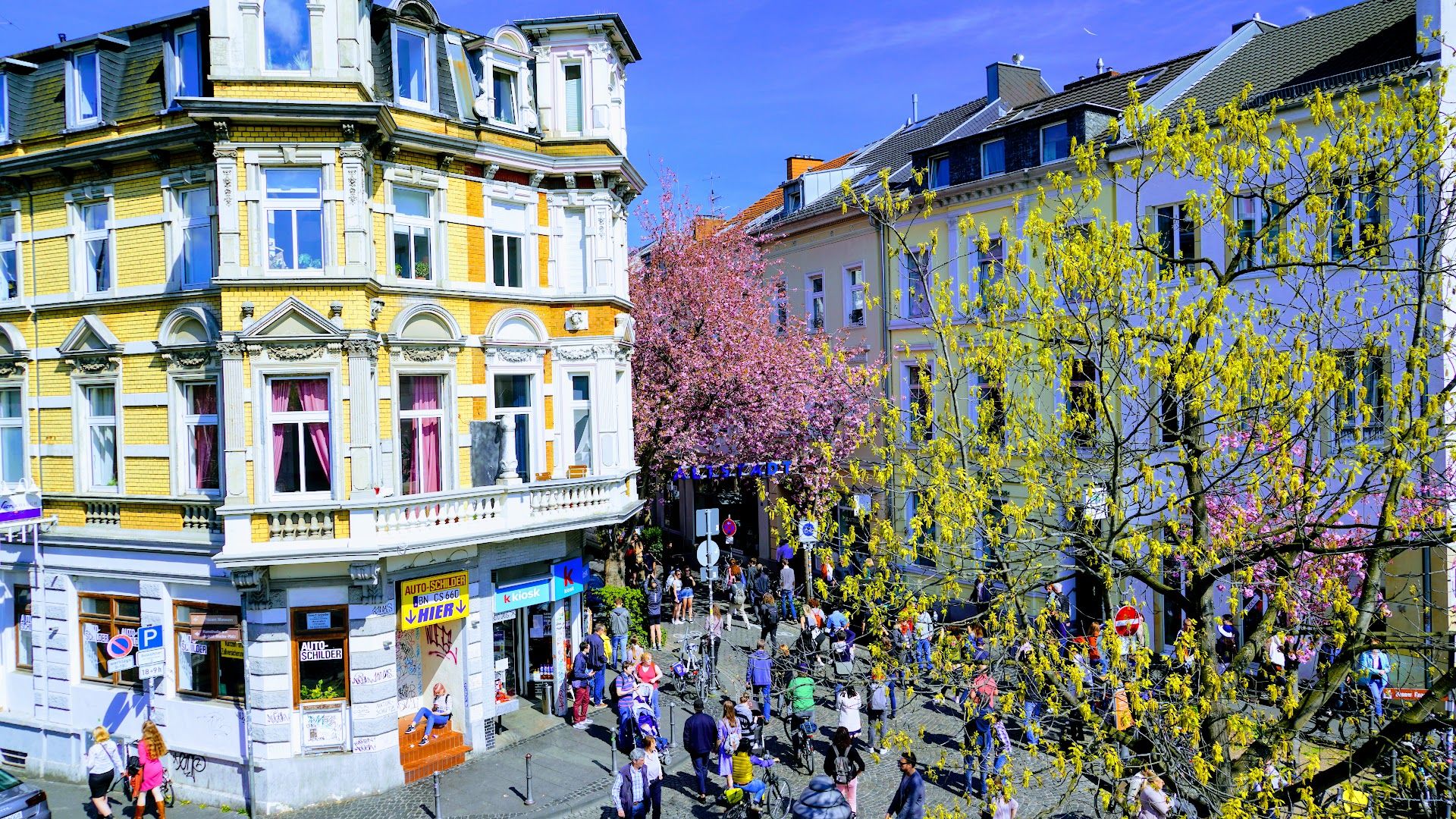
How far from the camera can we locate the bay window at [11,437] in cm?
2084

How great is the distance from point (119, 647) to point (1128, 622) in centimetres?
1679

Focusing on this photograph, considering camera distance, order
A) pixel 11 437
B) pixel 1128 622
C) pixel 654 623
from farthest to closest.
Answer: pixel 654 623, pixel 11 437, pixel 1128 622

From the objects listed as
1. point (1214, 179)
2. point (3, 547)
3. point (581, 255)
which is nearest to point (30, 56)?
point (3, 547)

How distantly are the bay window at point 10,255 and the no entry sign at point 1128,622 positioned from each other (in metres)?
21.5

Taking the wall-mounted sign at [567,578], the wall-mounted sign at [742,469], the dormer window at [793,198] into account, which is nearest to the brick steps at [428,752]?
the wall-mounted sign at [567,578]

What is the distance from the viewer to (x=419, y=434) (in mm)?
19188

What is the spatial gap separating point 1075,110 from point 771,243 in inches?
562

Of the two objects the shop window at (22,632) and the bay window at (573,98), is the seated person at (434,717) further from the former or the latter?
the bay window at (573,98)

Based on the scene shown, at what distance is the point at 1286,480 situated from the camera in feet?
27.0

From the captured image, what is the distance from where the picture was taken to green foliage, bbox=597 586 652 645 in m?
25.4

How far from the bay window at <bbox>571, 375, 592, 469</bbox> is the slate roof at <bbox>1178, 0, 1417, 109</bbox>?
15720mm

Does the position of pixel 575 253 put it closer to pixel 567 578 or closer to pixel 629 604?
pixel 567 578

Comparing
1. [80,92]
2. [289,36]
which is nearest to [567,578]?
[289,36]

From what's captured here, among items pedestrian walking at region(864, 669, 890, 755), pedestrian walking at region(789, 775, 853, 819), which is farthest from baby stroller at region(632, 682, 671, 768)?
pedestrian walking at region(789, 775, 853, 819)
